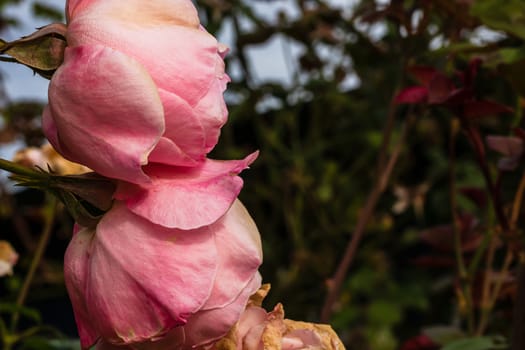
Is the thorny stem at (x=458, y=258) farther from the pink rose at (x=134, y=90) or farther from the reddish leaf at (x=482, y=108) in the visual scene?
the pink rose at (x=134, y=90)

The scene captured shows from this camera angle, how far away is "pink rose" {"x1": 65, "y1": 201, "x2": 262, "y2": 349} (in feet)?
0.85

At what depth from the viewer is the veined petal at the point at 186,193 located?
0.26 metres

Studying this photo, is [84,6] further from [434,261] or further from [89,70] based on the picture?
[434,261]

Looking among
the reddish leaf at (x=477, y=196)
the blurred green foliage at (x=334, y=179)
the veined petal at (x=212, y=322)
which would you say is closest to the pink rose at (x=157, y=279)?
the veined petal at (x=212, y=322)

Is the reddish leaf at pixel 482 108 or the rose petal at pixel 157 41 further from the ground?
the rose petal at pixel 157 41

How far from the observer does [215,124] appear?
279 mm

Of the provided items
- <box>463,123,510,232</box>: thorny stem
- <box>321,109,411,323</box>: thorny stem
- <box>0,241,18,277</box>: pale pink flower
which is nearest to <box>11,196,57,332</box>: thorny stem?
<box>0,241,18,277</box>: pale pink flower

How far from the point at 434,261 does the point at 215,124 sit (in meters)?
0.64

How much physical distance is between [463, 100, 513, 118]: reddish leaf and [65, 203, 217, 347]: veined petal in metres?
0.30

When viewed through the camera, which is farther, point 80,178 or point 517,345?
point 517,345

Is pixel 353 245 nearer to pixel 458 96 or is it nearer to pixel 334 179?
pixel 458 96

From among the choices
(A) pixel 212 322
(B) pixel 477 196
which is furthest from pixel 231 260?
(B) pixel 477 196

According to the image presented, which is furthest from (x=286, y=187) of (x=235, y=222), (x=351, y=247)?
(x=235, y=222)

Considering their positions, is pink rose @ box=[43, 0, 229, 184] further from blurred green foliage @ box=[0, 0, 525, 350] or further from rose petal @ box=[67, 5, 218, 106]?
blurred green foliage @ box=[0, 0, 525, 350]
